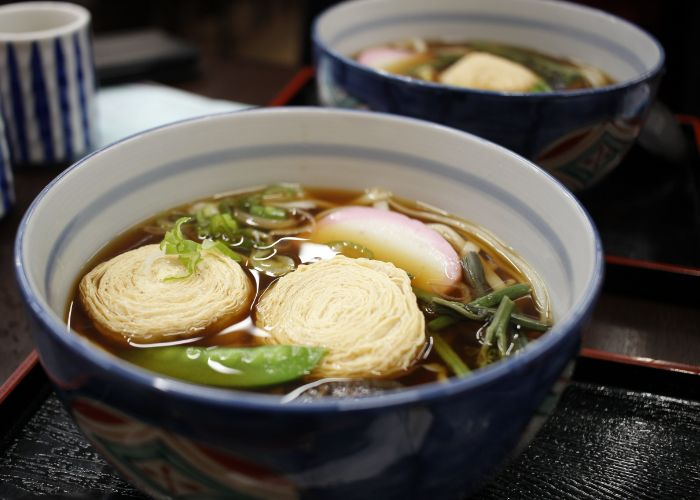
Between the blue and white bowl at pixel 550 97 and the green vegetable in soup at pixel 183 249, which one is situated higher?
the blue and white bowl at pixel 550 97

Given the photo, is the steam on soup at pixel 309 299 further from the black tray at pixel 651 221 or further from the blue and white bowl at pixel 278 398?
the black tray at pixel 651 221

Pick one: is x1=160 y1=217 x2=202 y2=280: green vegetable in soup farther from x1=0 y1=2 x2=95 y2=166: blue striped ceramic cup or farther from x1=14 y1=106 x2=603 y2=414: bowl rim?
x1=0 y1=2 x2=95 y2=166: blue striped ceramic cup

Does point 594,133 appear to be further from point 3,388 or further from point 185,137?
point 3,388

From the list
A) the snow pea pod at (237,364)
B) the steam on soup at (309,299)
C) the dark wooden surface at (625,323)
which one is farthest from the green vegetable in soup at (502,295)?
the snow pea pod at (237,364)

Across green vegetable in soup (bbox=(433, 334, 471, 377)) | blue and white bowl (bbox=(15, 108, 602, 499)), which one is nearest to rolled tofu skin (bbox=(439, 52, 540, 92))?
blue and white bowl (bbox=(15, 108, 602, 499))

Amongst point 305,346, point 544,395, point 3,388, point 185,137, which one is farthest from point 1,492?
point 544,395

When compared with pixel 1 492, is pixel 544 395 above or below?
above

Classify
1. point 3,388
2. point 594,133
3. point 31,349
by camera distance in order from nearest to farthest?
point 3,388
point 31,349
point 594,133

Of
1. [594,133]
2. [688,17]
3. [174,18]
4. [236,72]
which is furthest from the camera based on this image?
[174,18]
